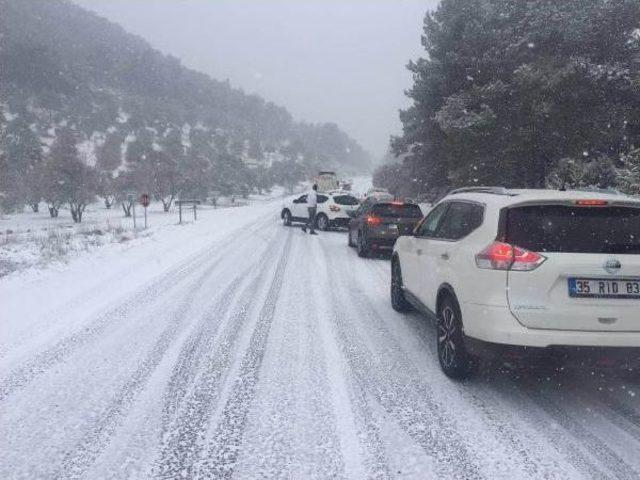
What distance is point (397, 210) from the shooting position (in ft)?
44.3

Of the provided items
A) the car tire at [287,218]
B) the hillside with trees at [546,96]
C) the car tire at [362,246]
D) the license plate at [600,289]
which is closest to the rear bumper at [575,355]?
the license plate at [600,289]

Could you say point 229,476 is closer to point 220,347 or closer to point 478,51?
point 220,347

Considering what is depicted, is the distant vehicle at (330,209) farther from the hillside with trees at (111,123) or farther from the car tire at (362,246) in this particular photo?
the hillside with trees at (111,123)

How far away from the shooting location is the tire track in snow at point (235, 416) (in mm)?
3309

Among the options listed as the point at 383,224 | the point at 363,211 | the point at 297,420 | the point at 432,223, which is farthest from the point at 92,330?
the point at 363,211

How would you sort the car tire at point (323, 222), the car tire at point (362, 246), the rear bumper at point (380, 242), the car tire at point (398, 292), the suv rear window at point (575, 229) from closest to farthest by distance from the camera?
1. the suv rear window at point (575, 229)
2. the car tire at point (398, 292)
3. the rear bumper at point (380, 242)
4. the car tire at point (362, 246)
5. the car tire at point (323, 222)

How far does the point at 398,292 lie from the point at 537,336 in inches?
141

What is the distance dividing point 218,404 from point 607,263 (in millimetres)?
3362

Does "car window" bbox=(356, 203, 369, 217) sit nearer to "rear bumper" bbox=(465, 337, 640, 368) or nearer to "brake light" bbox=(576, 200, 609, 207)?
"brake light" bbox=(576, 200, 609, 207)

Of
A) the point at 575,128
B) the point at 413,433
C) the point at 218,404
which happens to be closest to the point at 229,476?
the point at 218,404

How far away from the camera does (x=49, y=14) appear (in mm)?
146625

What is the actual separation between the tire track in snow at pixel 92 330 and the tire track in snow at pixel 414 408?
3.09m

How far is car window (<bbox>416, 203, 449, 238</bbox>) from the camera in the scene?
6.03 m

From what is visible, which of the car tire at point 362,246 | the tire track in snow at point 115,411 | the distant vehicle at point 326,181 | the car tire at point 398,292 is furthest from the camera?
the distant vehicle at point 326,181
